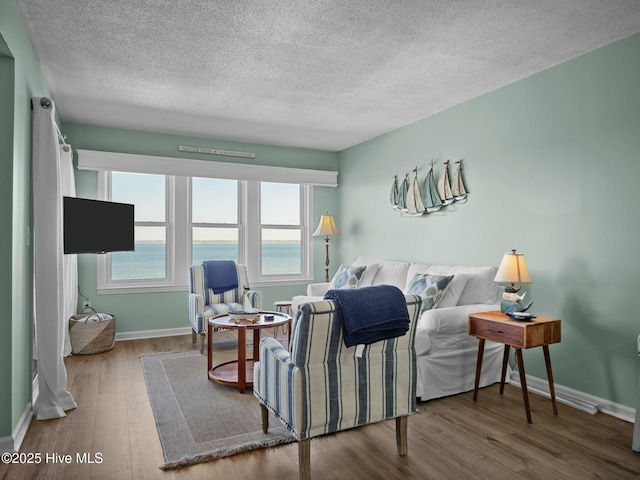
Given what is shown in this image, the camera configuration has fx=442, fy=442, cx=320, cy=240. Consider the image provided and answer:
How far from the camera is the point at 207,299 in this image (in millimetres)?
4988

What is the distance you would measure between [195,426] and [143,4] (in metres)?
2.57

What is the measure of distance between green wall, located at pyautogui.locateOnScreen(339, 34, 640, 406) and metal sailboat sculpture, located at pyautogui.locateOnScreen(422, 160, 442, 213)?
0.47ft

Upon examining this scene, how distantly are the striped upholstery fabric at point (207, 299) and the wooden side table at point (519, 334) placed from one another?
7.83 feet

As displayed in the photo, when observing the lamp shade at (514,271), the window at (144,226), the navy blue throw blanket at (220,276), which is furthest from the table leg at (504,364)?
the window at (144,226)

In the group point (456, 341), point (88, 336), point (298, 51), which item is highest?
point (298, 51)

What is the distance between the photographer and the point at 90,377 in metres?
3.82

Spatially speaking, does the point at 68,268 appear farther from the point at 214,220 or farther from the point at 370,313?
the point at 370,313

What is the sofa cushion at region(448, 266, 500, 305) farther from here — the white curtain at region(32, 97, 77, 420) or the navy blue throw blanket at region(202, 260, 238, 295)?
the white curtain at region(32, 97, 77, 420)

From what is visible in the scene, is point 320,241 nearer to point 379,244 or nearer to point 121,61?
point 379,244

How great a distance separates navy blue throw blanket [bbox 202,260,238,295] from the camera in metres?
5.02

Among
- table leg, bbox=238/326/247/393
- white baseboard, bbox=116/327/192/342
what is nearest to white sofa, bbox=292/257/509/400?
table leg, bbox=238/326/247/393

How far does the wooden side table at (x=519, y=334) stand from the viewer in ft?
9.73

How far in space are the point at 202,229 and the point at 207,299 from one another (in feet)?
3.91

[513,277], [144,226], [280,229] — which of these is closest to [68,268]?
[144,226]
